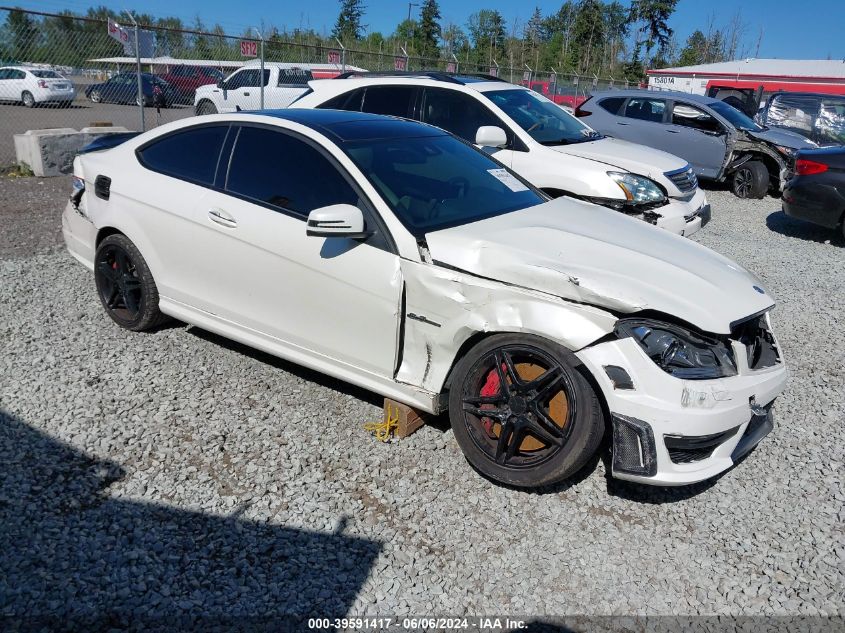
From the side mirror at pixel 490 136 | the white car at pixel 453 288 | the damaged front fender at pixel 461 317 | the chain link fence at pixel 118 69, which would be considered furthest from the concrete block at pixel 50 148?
the damaged front fender at pixel 461 317

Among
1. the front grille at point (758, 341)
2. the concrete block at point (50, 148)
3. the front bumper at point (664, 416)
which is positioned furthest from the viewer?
the concrete block at point (50, 148)

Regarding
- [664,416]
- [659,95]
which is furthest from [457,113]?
[659,95]

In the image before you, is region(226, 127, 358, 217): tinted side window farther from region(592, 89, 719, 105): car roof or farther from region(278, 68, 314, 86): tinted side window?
region(278, 68, 314, 86): tinted side window

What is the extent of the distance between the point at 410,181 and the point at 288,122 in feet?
2.88

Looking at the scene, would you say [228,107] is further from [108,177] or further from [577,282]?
[577,282]

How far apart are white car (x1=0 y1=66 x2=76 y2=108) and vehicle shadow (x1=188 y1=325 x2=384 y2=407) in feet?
56.1

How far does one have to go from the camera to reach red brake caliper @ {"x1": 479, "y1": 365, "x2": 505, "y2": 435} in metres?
3.31

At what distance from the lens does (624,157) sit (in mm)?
7469

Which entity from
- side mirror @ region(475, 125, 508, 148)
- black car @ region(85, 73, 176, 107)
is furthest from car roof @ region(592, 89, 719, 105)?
black car @ region(85, 73, 176, 107)

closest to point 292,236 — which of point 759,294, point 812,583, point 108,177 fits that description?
point 108,177

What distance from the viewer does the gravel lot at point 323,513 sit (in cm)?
273

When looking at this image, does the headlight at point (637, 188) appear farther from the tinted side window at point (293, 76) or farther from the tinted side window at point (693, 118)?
the tinted side window at point (293, 76)

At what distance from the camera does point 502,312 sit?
3.19 metres

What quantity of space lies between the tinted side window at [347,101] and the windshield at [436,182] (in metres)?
3.86
